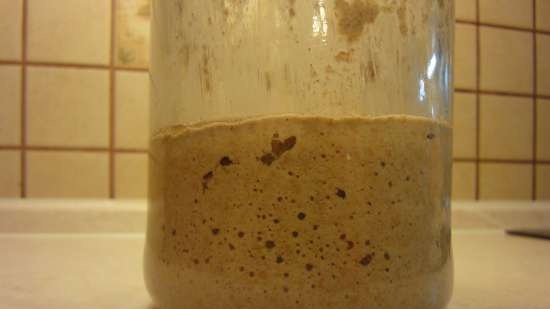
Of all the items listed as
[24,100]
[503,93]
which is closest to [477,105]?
[503,93]

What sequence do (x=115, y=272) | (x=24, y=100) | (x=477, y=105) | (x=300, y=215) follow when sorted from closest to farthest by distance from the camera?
(x=300, y=215), (x=115, y=272), (x=24, y=100), (x=477, y=105)

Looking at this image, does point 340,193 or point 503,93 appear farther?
point 503,93

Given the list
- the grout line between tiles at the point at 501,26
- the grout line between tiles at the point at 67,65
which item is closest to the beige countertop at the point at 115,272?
the grout line between tiles at the point at 67,65

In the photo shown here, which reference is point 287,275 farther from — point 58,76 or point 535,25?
point 535,25

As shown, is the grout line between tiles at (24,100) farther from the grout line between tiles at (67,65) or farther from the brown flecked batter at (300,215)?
the brown flecked batter at (300,215)

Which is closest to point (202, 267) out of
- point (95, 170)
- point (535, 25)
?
point (95, 170)

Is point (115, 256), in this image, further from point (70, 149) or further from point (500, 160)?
Answer: point (500, 160)
